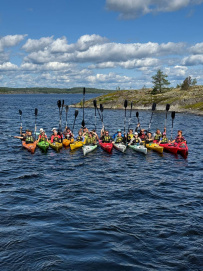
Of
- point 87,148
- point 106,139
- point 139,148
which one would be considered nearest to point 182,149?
point 139,148

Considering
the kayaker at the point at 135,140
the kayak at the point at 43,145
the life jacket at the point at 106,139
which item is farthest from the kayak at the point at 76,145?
the kayaker at the point at 135,140

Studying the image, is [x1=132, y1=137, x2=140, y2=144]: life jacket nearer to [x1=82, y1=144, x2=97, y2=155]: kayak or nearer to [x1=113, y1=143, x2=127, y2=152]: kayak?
[x1=113, y1=143, x2=127, y2=152]: kayak

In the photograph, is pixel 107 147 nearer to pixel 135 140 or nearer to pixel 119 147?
pixel 119 147

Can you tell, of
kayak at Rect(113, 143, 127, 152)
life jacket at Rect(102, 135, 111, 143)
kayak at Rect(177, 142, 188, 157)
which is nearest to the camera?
kayak at Rect(177, 142, 188, 157)

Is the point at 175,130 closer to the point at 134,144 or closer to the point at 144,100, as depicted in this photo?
the point at 134,144

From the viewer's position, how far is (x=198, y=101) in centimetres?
7494

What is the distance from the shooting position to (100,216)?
12.7m

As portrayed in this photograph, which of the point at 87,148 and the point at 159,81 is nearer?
the point at 87,148

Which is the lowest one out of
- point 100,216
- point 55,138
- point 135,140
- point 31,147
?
point 100,216

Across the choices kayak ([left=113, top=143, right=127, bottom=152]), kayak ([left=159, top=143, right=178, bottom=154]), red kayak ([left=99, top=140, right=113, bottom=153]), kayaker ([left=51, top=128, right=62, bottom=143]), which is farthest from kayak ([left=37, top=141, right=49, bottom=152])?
kayak ([left=159, top=143, right=178, bottom=154])

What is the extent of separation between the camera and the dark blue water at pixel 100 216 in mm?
9492

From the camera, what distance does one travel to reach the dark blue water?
9492 mm

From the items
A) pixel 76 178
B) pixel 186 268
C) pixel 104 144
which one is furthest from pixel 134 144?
pixel 186 268

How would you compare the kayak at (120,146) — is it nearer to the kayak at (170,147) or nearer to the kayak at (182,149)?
the kayak at (170,147)
